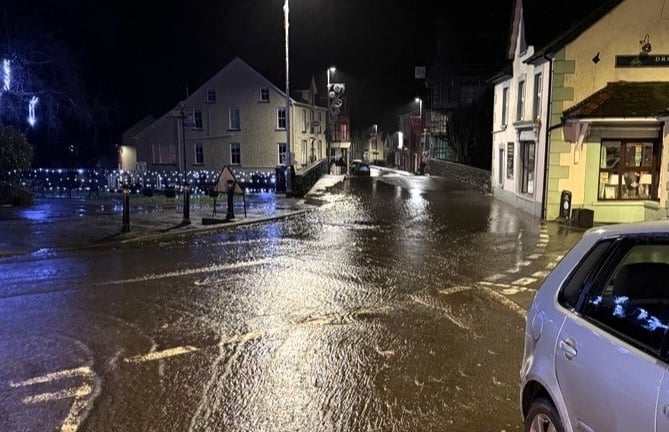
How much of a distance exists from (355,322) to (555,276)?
416cm

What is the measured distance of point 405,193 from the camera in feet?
99.2

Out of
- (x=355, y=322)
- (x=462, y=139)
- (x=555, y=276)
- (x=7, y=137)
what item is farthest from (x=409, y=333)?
(x=462, y=139)

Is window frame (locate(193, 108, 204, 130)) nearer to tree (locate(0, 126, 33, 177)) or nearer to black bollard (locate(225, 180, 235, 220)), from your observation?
tree (locate(0, 126, 33, 177))

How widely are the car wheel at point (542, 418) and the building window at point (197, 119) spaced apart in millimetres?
47286

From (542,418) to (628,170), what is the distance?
57.1ft

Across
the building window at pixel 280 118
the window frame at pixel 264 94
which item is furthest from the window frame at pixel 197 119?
the building window at pixel 280 118

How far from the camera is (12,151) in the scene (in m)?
23.9

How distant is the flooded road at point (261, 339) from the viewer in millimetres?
5051


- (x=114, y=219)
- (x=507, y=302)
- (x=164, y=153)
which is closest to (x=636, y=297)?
(x=507, y=302)

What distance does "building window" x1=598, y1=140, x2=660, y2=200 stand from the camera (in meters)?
18.6

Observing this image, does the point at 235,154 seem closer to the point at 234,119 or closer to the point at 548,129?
the point at 234,119

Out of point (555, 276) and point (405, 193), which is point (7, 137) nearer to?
point (405, 193)

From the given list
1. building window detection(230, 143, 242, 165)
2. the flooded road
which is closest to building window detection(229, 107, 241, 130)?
building window detection(230, 143, 242, 165)

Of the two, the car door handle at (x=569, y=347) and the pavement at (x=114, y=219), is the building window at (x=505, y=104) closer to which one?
the pavement at (x=114, y=219)
